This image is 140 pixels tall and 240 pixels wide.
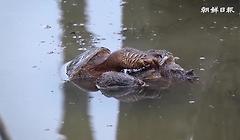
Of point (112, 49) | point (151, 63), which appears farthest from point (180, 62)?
point (112, 49)

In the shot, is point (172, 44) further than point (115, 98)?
Yes

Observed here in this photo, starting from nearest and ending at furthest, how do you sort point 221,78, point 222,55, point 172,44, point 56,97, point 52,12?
point 56,97, point 221,78, point 222,55, point 172,44, point 52,12

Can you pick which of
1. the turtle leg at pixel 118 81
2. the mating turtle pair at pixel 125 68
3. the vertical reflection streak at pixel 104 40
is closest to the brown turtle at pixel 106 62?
the mating turtle pair at pixel 125 68

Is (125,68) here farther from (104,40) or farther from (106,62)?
(104,40)

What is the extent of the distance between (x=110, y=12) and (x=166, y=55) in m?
1.45

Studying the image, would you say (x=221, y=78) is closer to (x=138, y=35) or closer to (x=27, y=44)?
(x=138, y=35)

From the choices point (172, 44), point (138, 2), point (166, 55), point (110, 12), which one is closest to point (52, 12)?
point (110, 12)

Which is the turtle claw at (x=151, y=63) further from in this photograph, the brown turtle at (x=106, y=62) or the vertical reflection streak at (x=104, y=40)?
the vertical reflection streak at (x=104, y=40)

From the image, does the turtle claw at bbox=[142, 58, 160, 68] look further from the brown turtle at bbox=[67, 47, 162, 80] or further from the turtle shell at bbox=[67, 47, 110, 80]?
the turtle shell at bbox=[67, 47, 110, 80]

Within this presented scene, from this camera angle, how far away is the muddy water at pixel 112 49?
9.70 ft

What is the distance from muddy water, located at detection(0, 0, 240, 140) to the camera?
2957 mm

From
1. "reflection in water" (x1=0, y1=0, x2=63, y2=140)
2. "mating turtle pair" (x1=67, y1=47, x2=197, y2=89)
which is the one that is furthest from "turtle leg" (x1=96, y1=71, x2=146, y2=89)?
"reflection in water" (x1=0, y1=0, x2=63, y2=140)

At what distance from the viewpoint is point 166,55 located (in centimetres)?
365

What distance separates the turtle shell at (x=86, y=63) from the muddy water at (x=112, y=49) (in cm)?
9
